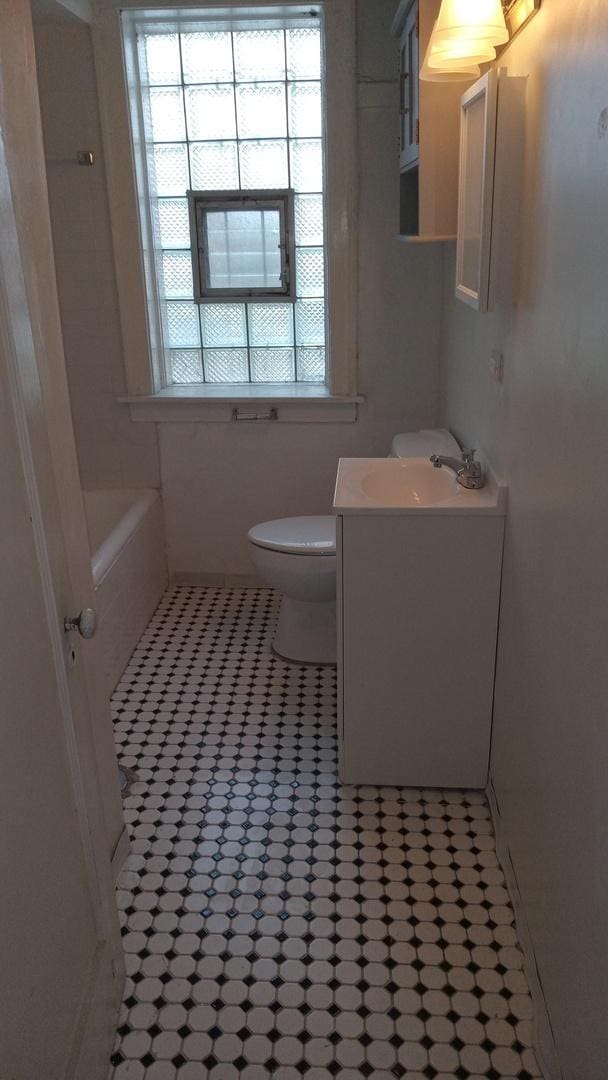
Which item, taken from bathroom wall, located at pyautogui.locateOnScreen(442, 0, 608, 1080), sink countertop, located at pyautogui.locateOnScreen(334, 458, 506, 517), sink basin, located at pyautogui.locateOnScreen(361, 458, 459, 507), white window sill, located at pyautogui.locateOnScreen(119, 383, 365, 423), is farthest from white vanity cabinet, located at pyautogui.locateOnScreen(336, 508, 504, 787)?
white window sill, located at pyautogui.locateOnScreen(119, 383, 365, 423)

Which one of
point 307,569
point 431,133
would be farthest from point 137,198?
point 307,569

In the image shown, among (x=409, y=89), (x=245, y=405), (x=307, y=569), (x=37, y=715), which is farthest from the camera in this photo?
(x=245, y=405)

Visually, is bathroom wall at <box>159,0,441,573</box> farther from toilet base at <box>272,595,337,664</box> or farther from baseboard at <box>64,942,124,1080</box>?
baseboard at <box>64,942,124,1080</box>

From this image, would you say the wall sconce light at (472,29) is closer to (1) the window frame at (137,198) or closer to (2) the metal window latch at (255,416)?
(1) the window frame at (137,198)

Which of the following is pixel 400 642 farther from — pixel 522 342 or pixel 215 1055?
pixel 215 1055

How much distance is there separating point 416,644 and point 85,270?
1.98m

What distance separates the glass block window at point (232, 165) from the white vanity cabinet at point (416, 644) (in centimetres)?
150

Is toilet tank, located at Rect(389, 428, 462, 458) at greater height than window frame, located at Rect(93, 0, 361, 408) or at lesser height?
lesser

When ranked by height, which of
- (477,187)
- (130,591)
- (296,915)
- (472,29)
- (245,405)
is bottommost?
(296,915)

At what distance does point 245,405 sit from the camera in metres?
3.22

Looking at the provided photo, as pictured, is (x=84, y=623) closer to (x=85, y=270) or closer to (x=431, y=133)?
(x=431, y=133)

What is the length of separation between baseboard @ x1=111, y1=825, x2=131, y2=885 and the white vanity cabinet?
60 centimetres

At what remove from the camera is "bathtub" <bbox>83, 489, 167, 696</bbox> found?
8.91 ft

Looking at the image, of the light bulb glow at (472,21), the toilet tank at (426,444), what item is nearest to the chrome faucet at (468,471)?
the toilet tank at (426,444)
